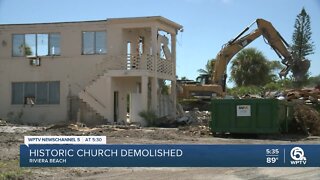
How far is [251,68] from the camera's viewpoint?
72.2m

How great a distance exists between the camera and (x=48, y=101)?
34969 millimetres

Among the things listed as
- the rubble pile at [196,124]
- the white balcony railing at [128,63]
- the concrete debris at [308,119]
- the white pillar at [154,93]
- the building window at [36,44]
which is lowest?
the rubble pile at [196,124]

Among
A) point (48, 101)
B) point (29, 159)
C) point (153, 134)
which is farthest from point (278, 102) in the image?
point (48, 101)

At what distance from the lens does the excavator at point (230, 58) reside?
3838 cm

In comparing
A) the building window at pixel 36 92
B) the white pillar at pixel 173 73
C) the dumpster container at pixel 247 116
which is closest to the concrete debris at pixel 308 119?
the dumpster container at pixel 247 116

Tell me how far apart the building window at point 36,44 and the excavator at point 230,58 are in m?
11.0

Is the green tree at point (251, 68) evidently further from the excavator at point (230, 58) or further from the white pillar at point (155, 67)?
the white pillar at point (155, 67)

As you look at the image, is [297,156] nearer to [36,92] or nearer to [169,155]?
[169,155]

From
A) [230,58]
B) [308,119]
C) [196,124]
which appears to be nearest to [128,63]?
[196,124]

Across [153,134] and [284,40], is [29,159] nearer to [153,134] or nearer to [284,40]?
[153,134]

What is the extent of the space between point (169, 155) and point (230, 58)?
31314 millimetres

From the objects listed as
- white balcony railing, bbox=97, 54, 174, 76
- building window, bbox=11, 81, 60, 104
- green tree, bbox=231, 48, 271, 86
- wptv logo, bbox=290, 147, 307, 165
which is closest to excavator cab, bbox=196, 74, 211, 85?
white balcony railing, bbox=97, 54, 174, 76

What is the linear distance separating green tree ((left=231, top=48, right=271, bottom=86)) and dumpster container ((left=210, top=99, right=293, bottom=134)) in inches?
1887

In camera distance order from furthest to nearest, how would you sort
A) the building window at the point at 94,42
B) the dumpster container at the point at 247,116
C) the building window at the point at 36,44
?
the building window at the point at 36,44 < the building window at the point at 94,42 < the dumpster container at the point at 247,116
